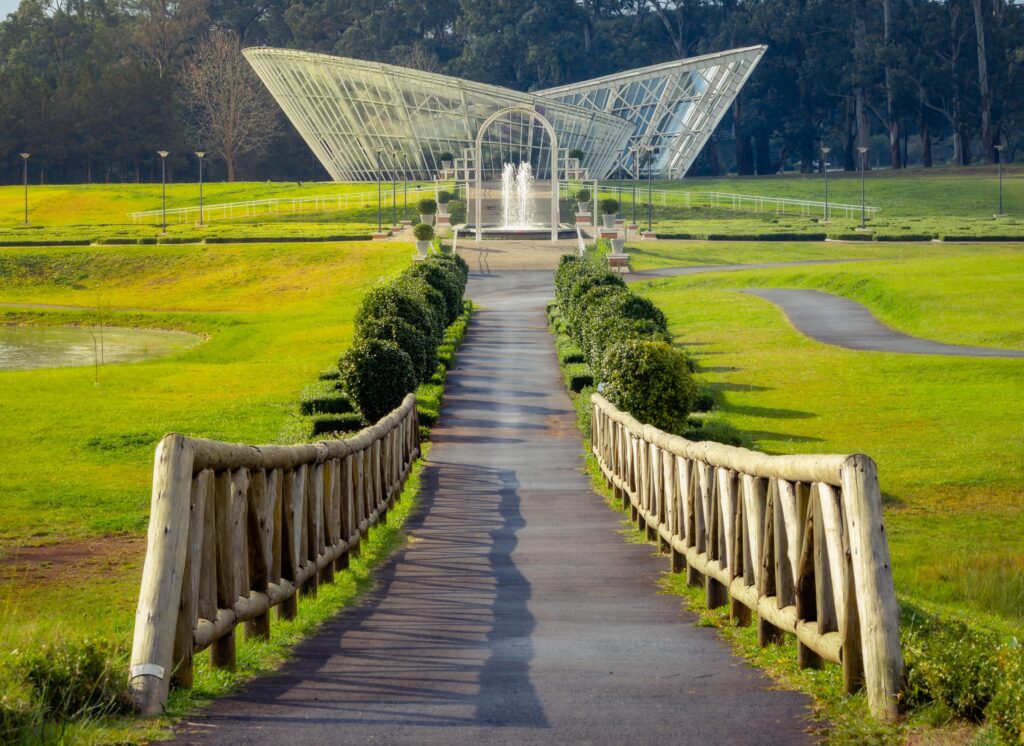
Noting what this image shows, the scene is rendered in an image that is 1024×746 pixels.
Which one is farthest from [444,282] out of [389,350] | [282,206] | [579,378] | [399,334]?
[282,206]

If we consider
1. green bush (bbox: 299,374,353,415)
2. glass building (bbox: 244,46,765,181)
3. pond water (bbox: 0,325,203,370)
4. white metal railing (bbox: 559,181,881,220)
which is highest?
glass building (bbox: 244,46,765,181)

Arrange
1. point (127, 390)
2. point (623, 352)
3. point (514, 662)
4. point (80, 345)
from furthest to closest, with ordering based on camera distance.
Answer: point (80, 345)
point (127, 390)
point (623, 352)
point (514, 662)

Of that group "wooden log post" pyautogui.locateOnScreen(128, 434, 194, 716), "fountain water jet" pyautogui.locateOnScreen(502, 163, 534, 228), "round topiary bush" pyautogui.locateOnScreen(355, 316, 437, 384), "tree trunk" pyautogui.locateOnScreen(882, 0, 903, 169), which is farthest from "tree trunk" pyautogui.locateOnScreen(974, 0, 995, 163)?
"wooden log post" pyautogui.locateOnScreen(128, 434, 194, 716)

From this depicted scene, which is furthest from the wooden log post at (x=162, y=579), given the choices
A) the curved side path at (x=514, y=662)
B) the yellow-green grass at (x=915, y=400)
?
the yellow-green grass at (x=915, y=400)

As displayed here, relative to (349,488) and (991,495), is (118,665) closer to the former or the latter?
(349,488)

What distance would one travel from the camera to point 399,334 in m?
22.6

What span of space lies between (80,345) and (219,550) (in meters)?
33.8

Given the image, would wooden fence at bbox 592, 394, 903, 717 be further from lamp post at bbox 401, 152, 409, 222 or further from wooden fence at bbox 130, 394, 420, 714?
lamp post at bbox 401, 152, 409, 222

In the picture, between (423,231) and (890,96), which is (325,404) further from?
(890,96)

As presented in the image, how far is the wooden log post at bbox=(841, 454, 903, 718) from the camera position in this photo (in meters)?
5.35

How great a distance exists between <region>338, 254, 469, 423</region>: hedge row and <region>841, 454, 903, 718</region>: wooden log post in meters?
15.4

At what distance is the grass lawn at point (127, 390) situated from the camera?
11.8 meters

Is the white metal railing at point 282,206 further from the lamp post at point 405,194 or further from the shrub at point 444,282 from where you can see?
the shrub at point 444,282

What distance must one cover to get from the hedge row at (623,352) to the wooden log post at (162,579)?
11373mm
